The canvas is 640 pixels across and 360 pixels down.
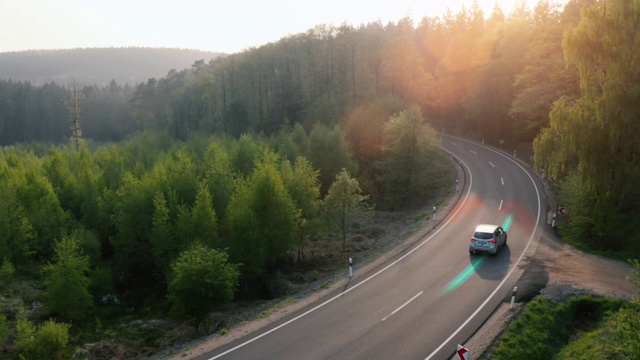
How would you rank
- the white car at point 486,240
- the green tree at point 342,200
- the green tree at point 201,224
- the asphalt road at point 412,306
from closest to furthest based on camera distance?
1. the asphalt road at point 412,306
2. the white car at point 486,240
3. the green tree at point 201,224
4. the green tree at point 342,200

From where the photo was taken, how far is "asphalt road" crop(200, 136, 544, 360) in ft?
58.9

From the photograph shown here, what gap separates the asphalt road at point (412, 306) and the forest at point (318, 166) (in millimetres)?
6048

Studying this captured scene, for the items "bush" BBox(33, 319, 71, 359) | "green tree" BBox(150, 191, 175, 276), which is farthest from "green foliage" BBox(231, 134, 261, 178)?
"bush" BBox(33, 319, 71, 359)

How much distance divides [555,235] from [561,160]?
6292mm

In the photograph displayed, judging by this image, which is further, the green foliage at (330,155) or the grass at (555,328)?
the green foliage at (330,155)

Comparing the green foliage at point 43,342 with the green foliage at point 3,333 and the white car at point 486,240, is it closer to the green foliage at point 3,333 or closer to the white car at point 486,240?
the green foliage at point 3,333

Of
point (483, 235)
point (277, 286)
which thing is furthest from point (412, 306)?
point (277, 286)

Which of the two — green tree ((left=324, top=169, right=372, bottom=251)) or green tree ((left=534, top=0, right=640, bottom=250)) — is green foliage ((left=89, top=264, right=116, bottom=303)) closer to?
green tree ((left=324, top=169, right=372, bottom=251))

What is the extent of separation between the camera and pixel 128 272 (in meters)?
40.7

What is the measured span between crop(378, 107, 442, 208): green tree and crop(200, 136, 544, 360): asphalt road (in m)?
13.5

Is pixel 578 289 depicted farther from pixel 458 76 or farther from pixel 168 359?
pixel 458 76

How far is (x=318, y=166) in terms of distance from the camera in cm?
5641

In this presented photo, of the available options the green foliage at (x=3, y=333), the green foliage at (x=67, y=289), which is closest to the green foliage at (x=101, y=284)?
the green foliage at (x=67, y=289)

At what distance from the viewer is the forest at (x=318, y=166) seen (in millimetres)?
26594
